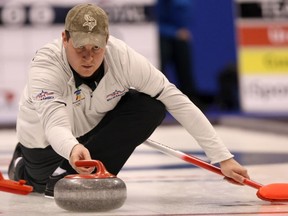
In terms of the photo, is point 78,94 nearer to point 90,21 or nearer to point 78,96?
point 78,96

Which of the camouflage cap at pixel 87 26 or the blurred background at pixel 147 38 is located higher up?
the camouflage cap at pixel 87 26

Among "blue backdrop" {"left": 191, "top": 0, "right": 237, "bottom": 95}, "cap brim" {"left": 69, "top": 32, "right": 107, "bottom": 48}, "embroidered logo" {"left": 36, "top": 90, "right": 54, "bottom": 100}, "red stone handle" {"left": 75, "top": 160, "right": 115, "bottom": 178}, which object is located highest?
"cap brim" {"left": 69, "top": 32, "right": 107, "bottom": 48}

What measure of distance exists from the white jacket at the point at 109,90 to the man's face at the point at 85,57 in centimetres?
12

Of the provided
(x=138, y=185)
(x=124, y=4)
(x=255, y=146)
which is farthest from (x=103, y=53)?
(x=124, y=4)

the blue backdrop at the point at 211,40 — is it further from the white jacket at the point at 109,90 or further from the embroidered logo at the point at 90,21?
the embroidered logo at the point at 90,21

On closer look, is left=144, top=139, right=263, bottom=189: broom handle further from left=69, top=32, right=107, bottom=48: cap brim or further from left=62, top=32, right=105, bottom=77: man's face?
left=69, top=32, right=107, bottom=48: cap brim

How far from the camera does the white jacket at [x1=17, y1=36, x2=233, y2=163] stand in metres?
3.38

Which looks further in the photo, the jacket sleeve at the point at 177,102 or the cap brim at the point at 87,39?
the jacket sleeve at the point at 177,102

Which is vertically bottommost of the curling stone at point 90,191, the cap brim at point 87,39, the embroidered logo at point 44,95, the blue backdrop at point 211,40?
the blue backdrop at point 211,40

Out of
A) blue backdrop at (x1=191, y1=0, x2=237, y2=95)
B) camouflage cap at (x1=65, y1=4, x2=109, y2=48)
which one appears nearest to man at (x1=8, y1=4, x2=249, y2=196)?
camouflage cap at (x1=65, y1=4, x2=109, y2=48)

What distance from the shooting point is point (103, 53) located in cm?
327

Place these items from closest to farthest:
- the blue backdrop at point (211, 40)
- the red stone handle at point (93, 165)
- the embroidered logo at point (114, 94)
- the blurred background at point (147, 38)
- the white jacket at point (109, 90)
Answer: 1. the red stone handle at point (93, 165)
2. the white jacket at point (109, 90)
3. the embroidered logo at point (114, 94)
4. the blurred background at point (147, 38)
5. the blue backdrop at point (211, 40)

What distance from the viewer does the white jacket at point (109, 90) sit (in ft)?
11.1

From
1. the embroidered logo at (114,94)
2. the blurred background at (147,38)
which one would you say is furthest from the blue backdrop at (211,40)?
the embroidered logo at (114,94)
